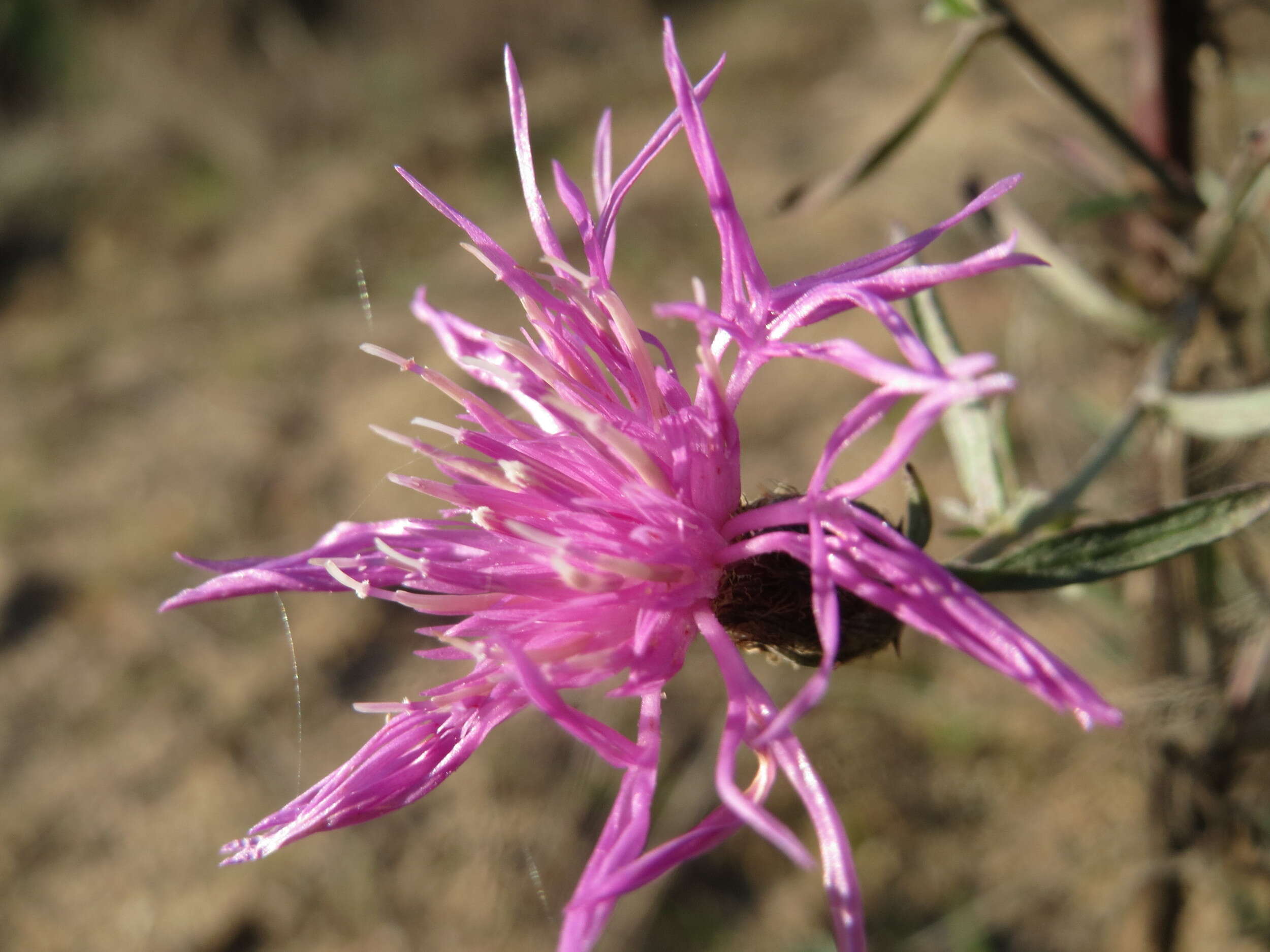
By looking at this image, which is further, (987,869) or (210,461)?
(210,461)

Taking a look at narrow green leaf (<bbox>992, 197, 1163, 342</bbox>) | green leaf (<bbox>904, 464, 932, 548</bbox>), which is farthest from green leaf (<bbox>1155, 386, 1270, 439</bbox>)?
green leaf (<bbox>904, 464, 932, 548</bbox>)

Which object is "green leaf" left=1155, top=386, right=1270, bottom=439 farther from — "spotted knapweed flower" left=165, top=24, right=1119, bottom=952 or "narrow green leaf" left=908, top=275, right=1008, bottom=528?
"spotted knapweed flower" left=165, top=24, right=1119, bottom=952

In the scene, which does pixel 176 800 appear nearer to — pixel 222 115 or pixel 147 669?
pixel 147 669

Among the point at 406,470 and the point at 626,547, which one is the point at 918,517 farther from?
the point at 406,470

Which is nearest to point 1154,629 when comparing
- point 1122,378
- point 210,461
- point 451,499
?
point 1122,378

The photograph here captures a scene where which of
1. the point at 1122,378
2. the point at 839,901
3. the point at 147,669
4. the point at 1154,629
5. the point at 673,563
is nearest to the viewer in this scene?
the point at 839,901

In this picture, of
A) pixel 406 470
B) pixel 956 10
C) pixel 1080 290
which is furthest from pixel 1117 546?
pixel 406 470
